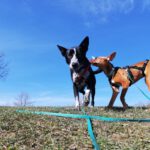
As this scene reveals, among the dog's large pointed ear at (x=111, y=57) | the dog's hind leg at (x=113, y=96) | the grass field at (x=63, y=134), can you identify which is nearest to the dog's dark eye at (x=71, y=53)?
the dog's large pointed ear at (x=111, y=57)

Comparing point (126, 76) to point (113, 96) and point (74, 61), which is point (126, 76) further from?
point (74, 61)

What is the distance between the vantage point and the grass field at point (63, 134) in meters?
4.84

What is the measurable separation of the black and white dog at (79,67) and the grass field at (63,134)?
326cm

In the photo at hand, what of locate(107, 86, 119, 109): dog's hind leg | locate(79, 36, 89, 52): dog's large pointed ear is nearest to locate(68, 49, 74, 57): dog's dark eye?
locate(79, 36, 89, 52): dog's large pointed ear

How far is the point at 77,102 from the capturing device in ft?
31.1

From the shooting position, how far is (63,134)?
17.5 ft

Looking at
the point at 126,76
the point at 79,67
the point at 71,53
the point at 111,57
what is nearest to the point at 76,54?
the point at 71,53

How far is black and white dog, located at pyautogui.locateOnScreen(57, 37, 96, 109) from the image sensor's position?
9.57m

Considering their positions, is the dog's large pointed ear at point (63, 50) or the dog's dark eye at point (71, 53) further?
the dog's large pointed ear at point (63, 50)

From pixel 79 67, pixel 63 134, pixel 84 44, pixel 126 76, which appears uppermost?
pixel 84 44

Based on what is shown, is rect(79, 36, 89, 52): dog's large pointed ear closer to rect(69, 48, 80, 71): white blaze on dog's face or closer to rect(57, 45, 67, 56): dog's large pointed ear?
rect(69, 48, 80, 71): white blaze on dog's face

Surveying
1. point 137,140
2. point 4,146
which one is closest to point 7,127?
point 4,146

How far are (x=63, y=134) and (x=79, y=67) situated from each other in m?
4.42

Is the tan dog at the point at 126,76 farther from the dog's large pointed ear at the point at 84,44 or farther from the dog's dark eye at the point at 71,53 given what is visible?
the dog's dark eye at the point at 71,53
